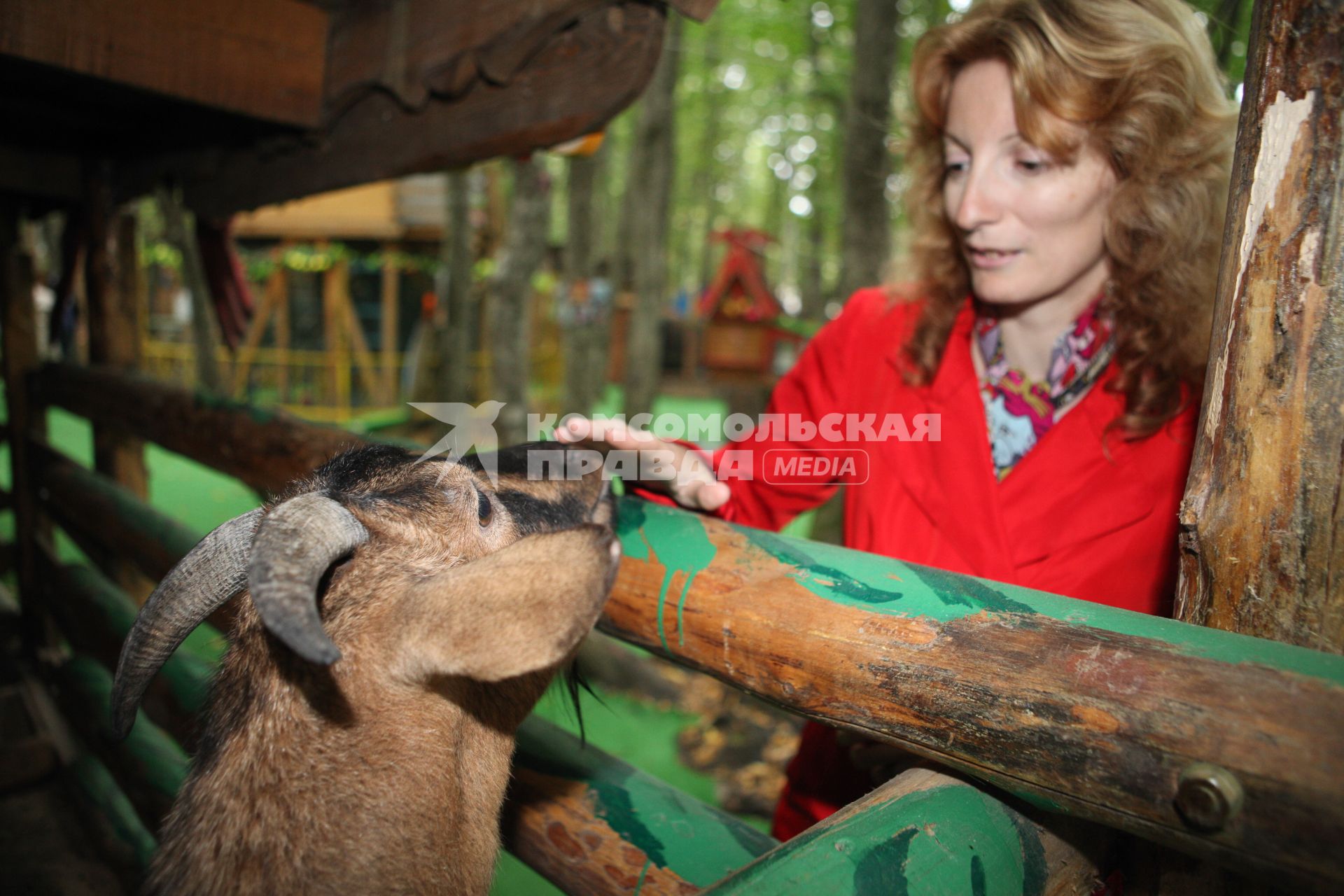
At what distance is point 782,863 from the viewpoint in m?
1.19

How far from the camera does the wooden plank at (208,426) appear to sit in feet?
10.3

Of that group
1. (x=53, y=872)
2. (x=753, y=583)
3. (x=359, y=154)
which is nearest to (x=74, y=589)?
(x=53, y=872)

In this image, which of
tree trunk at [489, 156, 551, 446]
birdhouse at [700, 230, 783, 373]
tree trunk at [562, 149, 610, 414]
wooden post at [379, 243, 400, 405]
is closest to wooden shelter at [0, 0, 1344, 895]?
tree trunk at [489, 156, 551, 446]

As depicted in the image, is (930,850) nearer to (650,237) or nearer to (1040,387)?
(1040,387)

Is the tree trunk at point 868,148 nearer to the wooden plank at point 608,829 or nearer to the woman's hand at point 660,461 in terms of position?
the woman's hand at point 660,461

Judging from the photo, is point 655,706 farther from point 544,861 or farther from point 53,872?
point 544,861

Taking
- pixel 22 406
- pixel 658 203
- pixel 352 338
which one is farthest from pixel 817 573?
pixel 352 338

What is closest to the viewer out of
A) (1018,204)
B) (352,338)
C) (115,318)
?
(1018,204)

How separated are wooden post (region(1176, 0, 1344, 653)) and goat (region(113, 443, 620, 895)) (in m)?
1.15

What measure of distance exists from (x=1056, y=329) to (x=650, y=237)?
9.63 m

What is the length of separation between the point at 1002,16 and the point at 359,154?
255 cm

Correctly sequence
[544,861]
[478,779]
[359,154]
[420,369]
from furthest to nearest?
[420,369]
[359,154]
[544,861]
[478,779]

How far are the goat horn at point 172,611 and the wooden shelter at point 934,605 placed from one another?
909mm

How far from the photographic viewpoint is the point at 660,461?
2.24 metres
